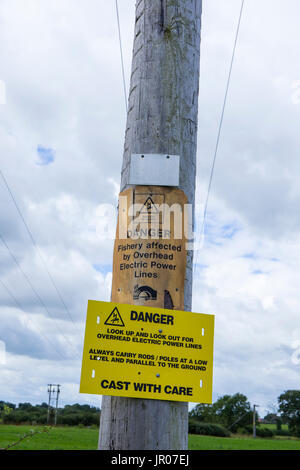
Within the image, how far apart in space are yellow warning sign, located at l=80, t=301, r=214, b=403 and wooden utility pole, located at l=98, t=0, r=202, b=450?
89 mm

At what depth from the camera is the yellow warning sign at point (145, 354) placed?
1.84 m

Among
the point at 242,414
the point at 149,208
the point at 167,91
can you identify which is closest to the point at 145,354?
the point at 149,208

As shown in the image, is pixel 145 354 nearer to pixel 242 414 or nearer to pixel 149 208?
pixel 149 208

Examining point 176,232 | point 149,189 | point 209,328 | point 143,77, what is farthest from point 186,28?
point 209,328

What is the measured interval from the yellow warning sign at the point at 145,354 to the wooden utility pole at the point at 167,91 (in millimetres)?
89

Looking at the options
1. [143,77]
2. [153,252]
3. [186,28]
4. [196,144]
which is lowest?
[153,252]

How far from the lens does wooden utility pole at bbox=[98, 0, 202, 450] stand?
7.07 feet

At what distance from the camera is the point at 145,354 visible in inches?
73.5

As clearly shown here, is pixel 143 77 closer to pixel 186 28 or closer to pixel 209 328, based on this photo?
pixel 186 28

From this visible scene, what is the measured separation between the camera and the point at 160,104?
220 cm

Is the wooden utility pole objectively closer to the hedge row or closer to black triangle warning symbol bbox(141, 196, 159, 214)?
black triangle warning symbol bbox(141, 196, 159, 214)

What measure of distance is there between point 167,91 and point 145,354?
1240mm

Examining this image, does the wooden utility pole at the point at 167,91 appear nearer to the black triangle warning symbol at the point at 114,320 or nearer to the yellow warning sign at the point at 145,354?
the yellow warning sign at the point at 145,354
